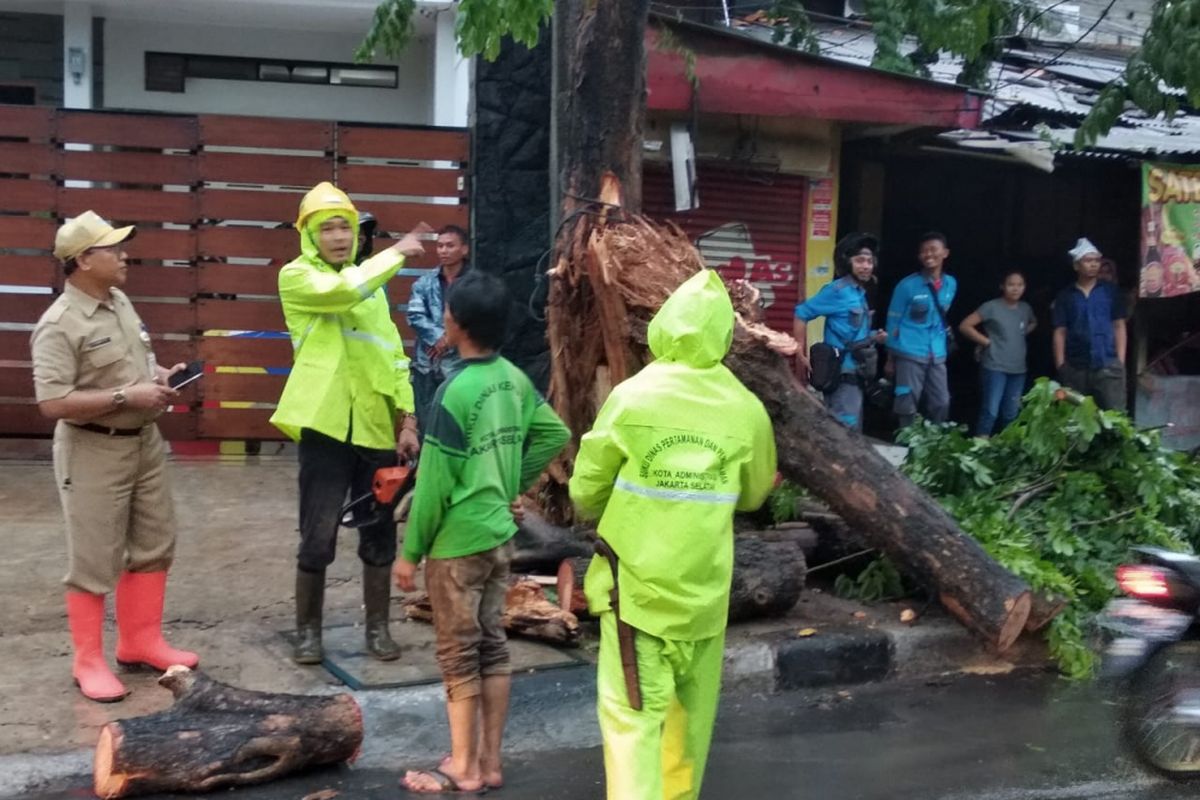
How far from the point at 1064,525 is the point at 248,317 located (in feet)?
18.4

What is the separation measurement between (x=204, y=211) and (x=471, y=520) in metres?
5.77

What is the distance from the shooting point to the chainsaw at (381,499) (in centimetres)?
516

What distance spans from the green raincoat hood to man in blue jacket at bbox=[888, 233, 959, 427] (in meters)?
6.02

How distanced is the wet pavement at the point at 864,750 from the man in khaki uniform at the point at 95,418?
0.83 metres

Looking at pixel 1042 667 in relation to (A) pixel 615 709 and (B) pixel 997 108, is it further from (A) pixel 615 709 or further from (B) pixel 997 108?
(B) pixel 997 108

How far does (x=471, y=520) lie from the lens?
441 centimetres

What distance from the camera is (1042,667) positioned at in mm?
6387

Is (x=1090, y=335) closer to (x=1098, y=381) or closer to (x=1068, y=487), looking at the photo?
(x=1098, y=381)

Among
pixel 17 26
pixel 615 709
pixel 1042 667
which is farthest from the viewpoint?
pixel 17 26

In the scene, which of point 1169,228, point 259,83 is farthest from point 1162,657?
point 259,83

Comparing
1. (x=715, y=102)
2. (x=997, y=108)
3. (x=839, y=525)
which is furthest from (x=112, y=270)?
(x=997, y=108)

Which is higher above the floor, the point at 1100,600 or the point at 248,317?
the point at 248,317

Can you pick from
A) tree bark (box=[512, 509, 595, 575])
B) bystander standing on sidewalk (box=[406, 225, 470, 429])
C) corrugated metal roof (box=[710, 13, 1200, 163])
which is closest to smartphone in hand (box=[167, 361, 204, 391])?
tree bark (box=[512, 509, 595, 575])

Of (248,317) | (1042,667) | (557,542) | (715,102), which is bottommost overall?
(1042,667)
